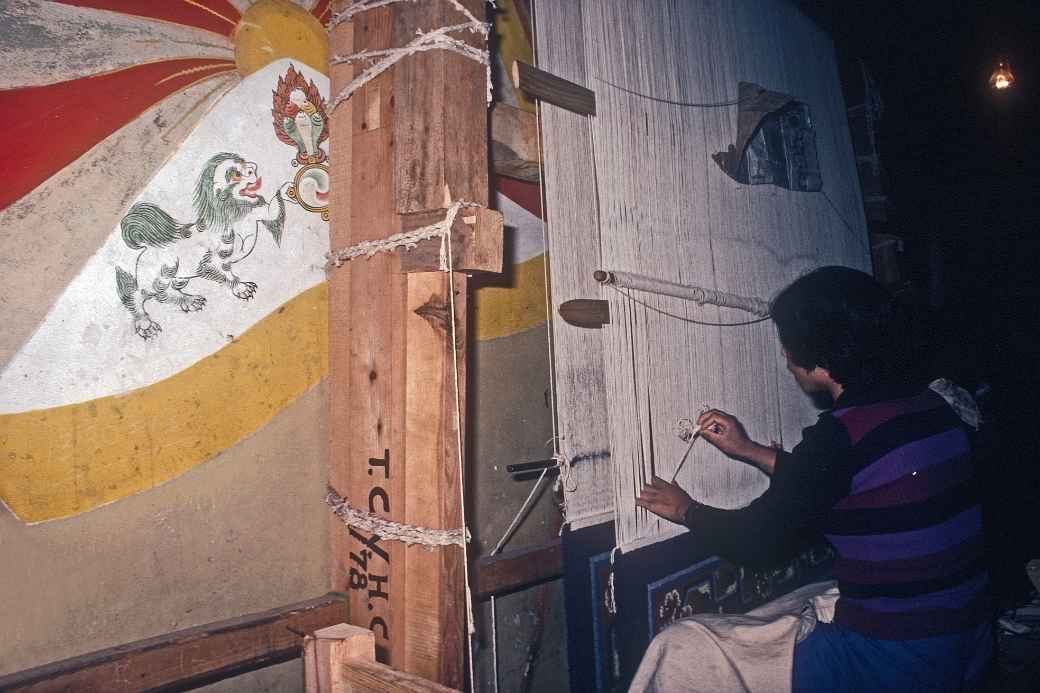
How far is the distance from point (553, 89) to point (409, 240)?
2.25 ft

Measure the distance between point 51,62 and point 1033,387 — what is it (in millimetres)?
8187

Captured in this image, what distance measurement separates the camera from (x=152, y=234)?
1.90m

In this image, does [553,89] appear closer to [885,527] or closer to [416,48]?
[416,48]

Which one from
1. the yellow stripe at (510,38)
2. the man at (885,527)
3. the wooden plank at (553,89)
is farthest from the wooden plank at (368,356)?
the yellow stripe at (510,38)

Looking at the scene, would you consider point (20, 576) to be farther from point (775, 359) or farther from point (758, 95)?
point (758, 95)

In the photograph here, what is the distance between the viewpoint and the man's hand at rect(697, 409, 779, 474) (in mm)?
2293

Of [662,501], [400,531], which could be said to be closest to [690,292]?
[662,501]

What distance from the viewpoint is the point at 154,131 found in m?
1.91

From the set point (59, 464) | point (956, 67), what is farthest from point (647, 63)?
point (956, 67)

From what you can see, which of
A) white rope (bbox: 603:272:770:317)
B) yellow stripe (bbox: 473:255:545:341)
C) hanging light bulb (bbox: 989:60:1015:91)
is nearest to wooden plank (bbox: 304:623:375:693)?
white rope (bbox: 603:272:770:317)

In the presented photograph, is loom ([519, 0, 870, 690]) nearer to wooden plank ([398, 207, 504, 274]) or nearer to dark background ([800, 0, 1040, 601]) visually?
wooden plank ([398, 207, 504, 274])

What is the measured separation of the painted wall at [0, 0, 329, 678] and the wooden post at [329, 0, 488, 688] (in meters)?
0.59

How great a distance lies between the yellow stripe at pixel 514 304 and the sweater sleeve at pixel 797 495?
4.52 feet

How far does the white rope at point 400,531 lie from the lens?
59.8 inches
